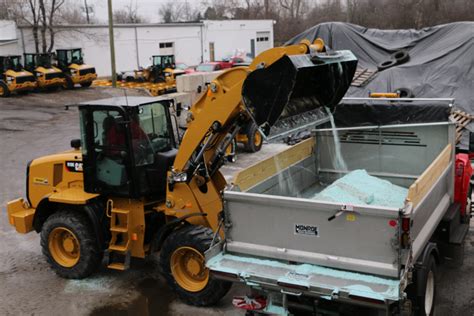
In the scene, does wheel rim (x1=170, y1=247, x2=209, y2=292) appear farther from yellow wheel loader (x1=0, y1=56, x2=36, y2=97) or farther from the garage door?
the garage door

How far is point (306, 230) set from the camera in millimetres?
4840

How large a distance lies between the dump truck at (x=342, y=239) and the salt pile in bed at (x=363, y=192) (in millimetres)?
13

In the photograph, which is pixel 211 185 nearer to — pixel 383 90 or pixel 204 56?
pixel 383 90

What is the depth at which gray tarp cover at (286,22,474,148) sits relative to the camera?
1540cm

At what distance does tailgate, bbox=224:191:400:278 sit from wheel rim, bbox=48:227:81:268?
8.91ft

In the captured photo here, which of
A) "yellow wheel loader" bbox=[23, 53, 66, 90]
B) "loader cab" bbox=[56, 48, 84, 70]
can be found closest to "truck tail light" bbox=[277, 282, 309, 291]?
"yellow wheel loader" bbox=[23, 53, 66, 90]

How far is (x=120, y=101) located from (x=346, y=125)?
3415mm

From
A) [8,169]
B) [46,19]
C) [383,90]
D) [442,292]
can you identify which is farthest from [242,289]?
[46,19]

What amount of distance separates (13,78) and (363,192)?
72.8 ft

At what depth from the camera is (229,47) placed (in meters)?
45.9

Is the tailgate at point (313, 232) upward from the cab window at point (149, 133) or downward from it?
downward

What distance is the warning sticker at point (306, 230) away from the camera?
4793mm

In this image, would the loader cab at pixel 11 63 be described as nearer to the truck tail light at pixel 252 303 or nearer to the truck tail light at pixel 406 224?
the truck tail light at pixel 252 303

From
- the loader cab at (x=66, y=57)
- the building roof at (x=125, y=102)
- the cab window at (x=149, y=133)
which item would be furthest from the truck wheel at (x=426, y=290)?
the loader cab at (x=66, y=57)
